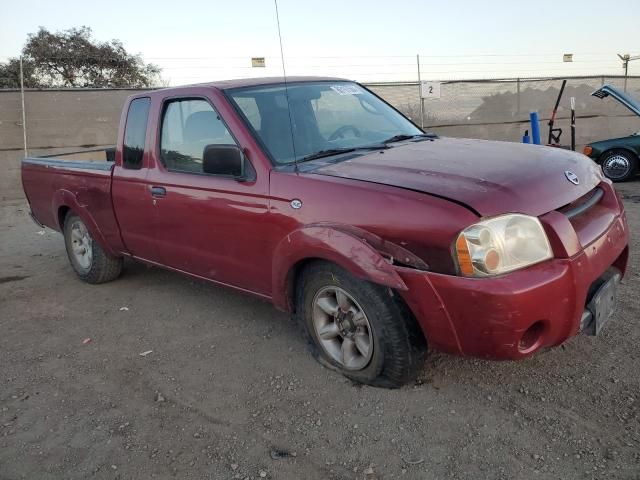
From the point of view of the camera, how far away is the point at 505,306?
2.49 metres

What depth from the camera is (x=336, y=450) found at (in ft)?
8.71

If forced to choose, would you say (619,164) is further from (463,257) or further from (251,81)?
(463,257)

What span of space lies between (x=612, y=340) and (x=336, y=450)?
194cm

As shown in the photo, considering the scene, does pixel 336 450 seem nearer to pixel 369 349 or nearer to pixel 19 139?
pixel 369 349

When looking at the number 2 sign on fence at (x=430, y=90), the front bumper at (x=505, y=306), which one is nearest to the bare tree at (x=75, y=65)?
the number 2 sign on fence at (x=430, y=90)

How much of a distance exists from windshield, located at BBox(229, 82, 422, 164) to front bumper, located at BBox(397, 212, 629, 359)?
50.9 inches

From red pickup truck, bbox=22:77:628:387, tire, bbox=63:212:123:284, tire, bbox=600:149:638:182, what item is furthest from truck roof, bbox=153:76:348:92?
tire, bbox=600:149:638:182

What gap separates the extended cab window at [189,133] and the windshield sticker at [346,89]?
3.28 ft

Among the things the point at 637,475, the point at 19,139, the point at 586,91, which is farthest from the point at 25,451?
the point at 586,91

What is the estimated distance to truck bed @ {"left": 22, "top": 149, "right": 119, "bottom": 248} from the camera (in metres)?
4.89

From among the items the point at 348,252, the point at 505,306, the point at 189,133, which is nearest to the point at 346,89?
the point at 189,133

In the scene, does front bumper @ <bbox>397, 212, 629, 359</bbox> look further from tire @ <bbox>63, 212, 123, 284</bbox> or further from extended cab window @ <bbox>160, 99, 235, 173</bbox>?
tire @ <bbox>63, 212, 123, 284</bbox>

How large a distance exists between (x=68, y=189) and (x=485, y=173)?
4.06 m

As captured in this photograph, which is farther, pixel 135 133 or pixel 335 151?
pixel 135 133
